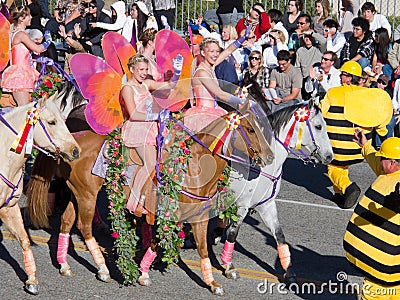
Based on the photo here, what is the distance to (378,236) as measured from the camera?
737 centimetres

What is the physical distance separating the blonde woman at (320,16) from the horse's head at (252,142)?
8279mm

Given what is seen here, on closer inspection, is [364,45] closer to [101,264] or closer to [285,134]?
[285,134]

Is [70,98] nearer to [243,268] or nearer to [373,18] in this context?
[243,268]

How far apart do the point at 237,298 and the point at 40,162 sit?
9.48 ft

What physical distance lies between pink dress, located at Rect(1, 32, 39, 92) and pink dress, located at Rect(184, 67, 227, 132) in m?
4.06

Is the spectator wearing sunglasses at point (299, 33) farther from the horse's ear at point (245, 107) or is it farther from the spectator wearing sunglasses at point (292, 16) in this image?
the horse's ear at point (245, 107)

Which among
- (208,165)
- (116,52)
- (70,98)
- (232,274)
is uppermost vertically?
(116,52)

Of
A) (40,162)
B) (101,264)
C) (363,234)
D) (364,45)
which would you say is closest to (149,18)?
(364,45)

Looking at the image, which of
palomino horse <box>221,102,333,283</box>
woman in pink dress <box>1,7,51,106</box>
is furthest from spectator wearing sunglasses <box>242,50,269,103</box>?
woman in pink dress <box>1,7,51,106</box>

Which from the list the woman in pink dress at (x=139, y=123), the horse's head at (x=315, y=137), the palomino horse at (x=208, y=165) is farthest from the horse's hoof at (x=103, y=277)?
the horse's head at (x=315, y=137)

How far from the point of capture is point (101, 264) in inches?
375

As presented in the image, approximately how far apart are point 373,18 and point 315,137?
22.6 feet

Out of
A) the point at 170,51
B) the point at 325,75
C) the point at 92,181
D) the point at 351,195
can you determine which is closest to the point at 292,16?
the point at 325,75

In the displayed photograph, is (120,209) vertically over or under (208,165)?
under
